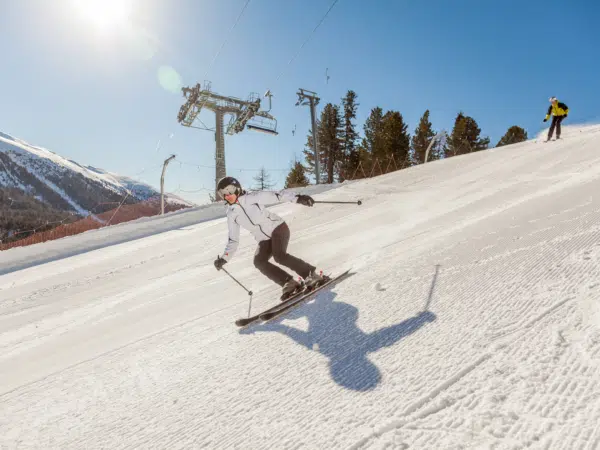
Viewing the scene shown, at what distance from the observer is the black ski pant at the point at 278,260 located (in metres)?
3.91

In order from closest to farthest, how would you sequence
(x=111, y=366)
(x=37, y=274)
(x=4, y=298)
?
1. (x=111, y=366)
2. (x=4, y=298)
3. (x=37, y=274)

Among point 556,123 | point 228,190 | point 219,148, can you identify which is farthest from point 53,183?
point 228,190

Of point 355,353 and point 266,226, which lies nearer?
point 355,353

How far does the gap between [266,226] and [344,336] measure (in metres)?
1.82

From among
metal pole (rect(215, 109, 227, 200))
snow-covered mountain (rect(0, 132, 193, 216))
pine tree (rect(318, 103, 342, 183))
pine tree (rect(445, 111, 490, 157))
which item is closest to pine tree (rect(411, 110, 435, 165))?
pine tree (rect(445, 111, 490, 157))

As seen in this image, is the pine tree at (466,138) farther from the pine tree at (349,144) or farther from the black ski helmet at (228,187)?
the black ski helmet at (228,187)

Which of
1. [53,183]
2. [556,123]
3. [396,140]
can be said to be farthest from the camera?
[53,183]

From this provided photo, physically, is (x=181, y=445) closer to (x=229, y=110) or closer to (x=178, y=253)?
(x=178, y=253)

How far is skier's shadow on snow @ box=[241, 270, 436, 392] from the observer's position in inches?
80.2

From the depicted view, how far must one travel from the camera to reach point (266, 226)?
402 cm

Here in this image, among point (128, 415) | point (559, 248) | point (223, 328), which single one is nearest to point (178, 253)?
point (223, 328)

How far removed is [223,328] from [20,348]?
7.79ft

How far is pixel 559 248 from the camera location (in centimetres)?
326

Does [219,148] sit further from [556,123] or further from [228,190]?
[228,190]
